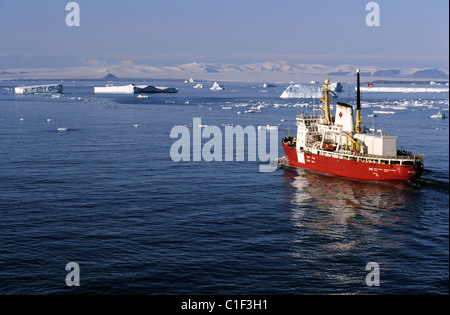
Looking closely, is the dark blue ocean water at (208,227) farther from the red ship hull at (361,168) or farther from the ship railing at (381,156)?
the ship railing at (381,156)

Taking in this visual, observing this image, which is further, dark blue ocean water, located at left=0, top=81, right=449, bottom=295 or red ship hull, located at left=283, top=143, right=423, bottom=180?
red ship hull, located at left=283, top=143, right=423, bottom=180

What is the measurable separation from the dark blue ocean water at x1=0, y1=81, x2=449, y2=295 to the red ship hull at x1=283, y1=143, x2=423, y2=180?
141cm

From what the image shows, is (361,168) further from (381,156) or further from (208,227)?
(208,227)

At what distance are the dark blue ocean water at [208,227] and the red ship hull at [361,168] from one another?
1408 mm

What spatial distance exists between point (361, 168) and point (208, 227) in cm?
2759

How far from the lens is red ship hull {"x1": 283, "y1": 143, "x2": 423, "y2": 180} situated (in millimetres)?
58094

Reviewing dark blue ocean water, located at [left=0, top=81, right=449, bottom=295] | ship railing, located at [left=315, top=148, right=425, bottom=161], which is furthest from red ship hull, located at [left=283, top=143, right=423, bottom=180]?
dark blue ocean water, located at [left=0, top=81, right=449, bottom=295]

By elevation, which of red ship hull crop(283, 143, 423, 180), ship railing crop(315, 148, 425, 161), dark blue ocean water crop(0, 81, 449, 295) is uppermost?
ship railing crop(315, 148, 425, 161)

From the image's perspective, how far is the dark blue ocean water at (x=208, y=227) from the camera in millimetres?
30406

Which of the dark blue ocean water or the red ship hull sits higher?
the red ship hull

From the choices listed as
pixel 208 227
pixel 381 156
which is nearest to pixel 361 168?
pixel 381 156

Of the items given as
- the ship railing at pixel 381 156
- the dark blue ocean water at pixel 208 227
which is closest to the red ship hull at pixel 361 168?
the ship railing at pixel 381 156

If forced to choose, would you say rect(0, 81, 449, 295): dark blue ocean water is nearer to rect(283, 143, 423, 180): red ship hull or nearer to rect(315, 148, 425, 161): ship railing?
rect(283, 143, 423, 180): red ship hull
